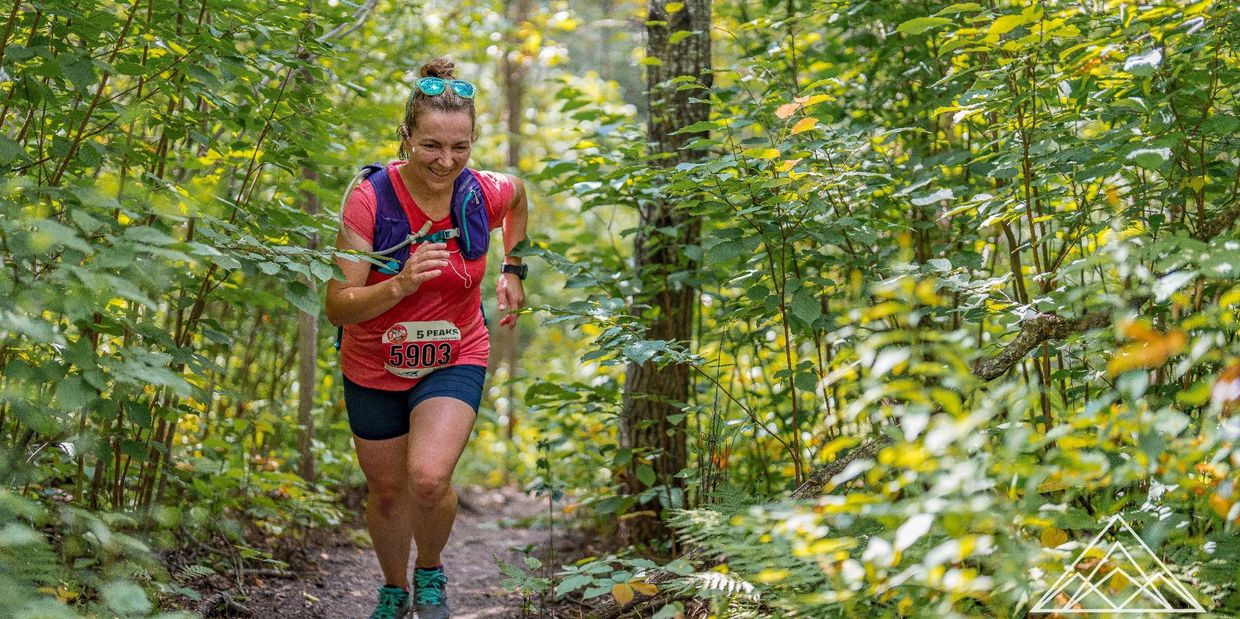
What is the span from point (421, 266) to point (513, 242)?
990mm

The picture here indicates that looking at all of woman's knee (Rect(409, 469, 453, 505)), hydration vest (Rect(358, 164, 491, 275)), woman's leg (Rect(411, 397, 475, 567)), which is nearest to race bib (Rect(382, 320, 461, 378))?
woman's leg (Rect(411, 397, 475, 567))

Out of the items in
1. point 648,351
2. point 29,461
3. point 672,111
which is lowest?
point 29,461

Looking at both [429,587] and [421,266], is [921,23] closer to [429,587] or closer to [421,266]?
[421,266]

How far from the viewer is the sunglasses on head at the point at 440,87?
3.70 m

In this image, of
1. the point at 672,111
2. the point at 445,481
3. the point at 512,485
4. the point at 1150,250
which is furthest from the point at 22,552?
the point at 512,485

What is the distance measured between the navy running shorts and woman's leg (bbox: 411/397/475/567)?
0.07 meters

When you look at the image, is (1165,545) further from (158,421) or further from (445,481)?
(158,421)

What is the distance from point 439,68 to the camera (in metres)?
3.90

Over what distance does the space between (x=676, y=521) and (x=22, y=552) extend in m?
1.88

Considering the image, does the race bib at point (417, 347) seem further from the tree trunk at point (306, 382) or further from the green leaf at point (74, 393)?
the tree trunk at point (306, 382)

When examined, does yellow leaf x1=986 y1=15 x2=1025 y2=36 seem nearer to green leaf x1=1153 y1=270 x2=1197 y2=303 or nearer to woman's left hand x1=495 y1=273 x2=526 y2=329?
green leaf x1=1153 y1=270 x2=1197 y2=303

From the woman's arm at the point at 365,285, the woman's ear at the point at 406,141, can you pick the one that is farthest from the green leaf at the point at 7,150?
the woman's ear at the point at 406,141

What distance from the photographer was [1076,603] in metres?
2.27

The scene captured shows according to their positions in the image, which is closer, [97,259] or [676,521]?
[97,259]
